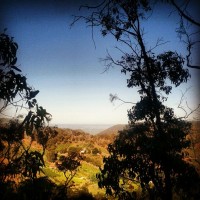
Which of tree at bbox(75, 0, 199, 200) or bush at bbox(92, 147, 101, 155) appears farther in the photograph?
bush at bbox(92, 147, 101, 155)

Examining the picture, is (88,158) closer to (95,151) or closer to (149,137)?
(95,151)

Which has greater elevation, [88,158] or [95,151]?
[95,151]

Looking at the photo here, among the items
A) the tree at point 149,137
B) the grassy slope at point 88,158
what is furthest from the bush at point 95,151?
the tree at point 149,137

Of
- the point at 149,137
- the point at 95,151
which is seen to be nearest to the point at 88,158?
the point at 95,151

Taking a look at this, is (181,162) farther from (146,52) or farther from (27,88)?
(27,88)

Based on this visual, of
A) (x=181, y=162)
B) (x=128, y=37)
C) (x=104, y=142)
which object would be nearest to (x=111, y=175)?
(x=181, y=162)

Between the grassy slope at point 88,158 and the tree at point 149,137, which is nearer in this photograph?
the tree at point 149,137

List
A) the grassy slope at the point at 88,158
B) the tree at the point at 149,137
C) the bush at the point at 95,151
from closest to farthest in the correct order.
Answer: the tree at the point at 149,137 < the grassy slope at the point at 88,158 < the bush at the point at 95,151

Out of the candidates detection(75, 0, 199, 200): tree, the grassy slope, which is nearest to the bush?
the grassy slope

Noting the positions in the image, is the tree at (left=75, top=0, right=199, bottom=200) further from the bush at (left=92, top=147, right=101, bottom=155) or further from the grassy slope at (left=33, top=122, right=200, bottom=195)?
the bush at (left=92, top=147, right=101, bottom=155)

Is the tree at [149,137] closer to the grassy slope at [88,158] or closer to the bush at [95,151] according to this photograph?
the grassy slope at [88,158]

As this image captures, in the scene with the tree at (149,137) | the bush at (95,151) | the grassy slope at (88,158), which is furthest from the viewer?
the bush at (95,151)

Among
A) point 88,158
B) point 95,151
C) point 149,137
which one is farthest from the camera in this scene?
point 95,151

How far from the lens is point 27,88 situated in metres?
4.25
